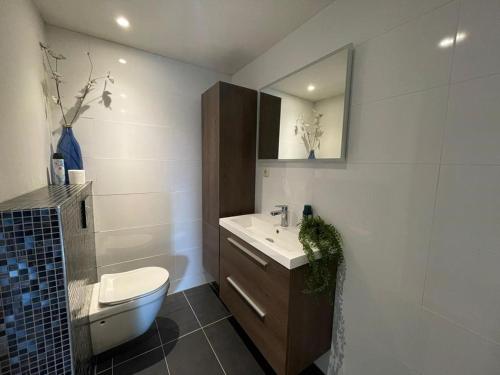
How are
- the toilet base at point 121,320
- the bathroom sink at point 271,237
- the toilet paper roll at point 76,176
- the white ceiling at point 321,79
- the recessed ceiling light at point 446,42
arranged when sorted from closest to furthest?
1. the recessed ceiling light at point 446,42
2. the bathroom sink at point 271,237
3. the white ceiling at point 321,79
4. the toilet base at point 121,320
5. the toilet paper roll at point 76,176

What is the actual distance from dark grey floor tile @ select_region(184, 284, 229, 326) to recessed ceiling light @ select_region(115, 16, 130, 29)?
2293 millimetres

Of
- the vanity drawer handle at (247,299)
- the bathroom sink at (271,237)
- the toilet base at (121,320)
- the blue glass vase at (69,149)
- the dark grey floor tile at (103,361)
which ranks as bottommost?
the dark grey floor tile at (103,361)

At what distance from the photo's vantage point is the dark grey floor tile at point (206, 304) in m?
1.70

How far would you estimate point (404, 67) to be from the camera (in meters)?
0.85

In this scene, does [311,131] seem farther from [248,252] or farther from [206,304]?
[206,304]

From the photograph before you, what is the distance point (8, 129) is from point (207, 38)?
4.27 ft

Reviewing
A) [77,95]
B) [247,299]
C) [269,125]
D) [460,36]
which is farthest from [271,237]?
[77,95]

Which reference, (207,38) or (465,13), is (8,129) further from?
(465,13)

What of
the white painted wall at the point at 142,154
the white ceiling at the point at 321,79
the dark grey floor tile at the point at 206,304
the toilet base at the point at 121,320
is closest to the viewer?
the white ceiling at the point at 321,79

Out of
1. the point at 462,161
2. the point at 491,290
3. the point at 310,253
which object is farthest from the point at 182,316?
the point at 462,161

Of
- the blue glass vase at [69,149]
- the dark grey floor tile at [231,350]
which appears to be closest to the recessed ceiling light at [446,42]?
the dark grey floor tile at [231,350]

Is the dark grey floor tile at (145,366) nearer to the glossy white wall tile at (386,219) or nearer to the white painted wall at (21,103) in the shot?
the white painted wall at (21,103)

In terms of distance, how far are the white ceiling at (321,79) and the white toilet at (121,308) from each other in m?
1.65

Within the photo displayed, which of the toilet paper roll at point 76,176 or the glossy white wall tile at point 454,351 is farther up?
the toilet paper roll at point 76,176
